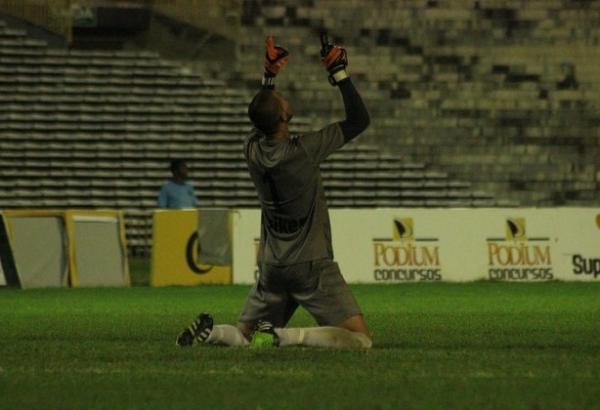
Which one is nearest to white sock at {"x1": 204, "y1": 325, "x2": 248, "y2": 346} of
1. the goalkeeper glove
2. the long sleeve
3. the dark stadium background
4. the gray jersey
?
the gray jersey

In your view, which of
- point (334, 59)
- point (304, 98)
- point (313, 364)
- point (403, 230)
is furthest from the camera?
point (304, 98)

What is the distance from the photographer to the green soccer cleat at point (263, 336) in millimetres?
10219

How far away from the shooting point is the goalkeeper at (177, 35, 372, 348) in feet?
33.7

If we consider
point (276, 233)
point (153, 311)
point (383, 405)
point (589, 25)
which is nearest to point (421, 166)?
point (589, 25)

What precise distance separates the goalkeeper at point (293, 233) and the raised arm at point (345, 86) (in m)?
0.01

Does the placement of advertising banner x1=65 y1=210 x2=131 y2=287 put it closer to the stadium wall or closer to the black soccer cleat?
the stadium wall

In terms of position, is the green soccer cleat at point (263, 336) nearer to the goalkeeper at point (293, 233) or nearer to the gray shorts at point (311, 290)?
the goalkeeper at point (293, 233)

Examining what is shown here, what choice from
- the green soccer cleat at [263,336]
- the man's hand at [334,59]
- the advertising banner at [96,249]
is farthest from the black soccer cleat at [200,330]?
the advertising banner at [96,249]

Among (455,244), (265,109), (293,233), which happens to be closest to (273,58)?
(265,109)

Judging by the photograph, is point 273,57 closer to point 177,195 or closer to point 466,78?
point 177,195

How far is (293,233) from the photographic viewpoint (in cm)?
1040

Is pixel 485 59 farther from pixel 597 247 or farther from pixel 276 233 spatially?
pixel 276 233

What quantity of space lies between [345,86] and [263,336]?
1.68m

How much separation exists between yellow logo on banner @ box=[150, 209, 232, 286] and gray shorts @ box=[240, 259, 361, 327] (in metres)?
12.0
